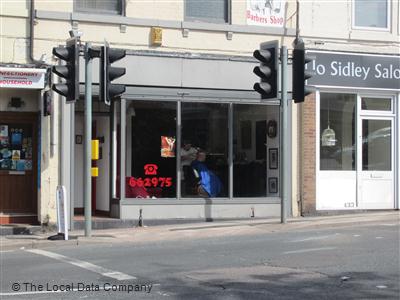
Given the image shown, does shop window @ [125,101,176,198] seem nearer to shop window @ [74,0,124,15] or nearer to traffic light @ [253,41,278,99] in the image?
shop window @ [74,0,124,15]

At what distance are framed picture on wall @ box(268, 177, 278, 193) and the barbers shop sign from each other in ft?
8.15

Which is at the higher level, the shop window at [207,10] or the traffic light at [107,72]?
the shop window at [207,10]

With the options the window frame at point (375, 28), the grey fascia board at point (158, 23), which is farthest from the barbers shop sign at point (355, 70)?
the grey fascia board at point (158, 23)

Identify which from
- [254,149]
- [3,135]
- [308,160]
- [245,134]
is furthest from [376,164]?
[3,135]

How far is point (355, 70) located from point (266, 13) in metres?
2.63

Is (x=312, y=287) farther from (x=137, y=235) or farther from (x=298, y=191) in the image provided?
(x=298, y=191)

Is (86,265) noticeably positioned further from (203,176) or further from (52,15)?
(52,15)

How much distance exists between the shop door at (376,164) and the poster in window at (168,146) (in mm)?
4781

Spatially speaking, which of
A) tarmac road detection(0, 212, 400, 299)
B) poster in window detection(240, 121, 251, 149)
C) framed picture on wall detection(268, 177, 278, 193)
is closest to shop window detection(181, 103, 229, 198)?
poster in window detection(240, 121, 251, 149)

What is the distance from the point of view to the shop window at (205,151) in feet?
50.5

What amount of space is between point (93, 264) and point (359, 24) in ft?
33.2

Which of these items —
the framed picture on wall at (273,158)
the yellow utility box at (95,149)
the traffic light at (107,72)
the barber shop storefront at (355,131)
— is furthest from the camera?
the barber shop storefront at (355,131)

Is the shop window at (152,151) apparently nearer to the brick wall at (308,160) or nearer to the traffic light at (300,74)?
the traffic light at (300,74)

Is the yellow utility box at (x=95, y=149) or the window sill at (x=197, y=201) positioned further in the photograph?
the window sill at (x=197, y=201)
